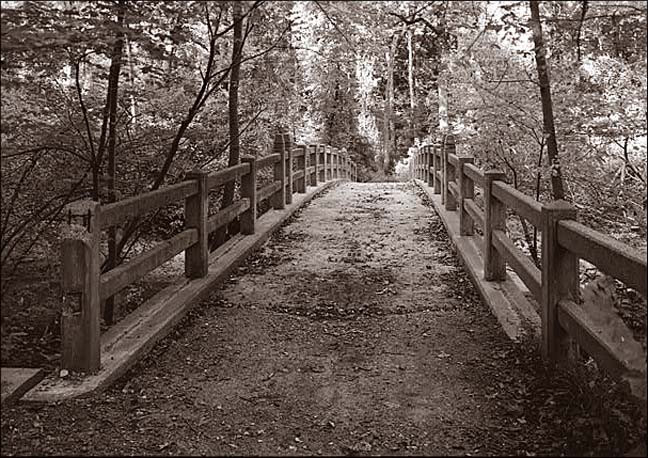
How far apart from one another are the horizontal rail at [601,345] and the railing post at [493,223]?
227 centimetres

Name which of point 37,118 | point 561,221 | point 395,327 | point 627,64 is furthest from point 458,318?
point 37,118

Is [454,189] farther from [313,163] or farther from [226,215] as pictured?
[313,163]

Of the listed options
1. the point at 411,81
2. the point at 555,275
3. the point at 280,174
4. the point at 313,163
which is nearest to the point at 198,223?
the point at 555,275

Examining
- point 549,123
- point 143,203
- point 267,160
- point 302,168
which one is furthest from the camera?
point 302,168

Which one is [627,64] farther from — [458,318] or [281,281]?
[281,281]

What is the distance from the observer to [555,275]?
15.0ft

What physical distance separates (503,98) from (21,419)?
5697mm

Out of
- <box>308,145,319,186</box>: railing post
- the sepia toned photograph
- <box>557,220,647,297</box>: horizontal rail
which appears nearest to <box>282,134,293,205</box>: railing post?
the sepia toned photograph

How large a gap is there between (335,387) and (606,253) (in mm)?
1868

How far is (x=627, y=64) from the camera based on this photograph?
216 inches

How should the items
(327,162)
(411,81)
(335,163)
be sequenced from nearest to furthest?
1. (327,162)
2. (335,163)
3. (411,81)

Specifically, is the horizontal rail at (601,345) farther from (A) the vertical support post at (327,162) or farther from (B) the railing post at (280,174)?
(A) the vertical support post at (327,162)

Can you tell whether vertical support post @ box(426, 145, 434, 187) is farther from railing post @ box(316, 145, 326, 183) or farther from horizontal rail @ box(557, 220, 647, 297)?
horizontal rail @ box(557, 220, 647, 297)

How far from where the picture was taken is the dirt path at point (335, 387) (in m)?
3.70
